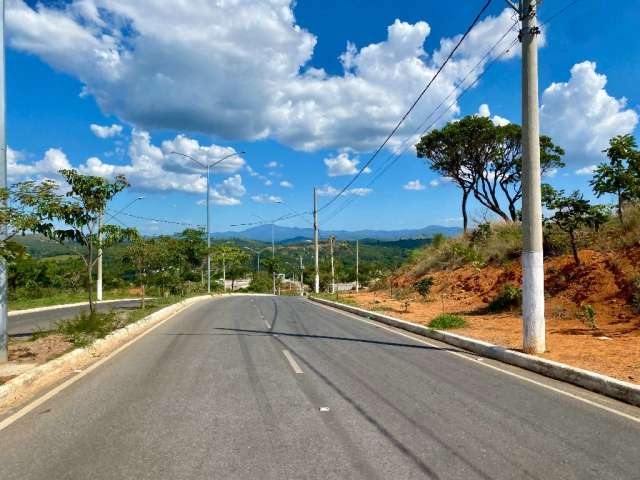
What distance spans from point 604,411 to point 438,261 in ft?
91.9

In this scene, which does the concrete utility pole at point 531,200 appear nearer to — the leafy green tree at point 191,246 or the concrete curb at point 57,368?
the concrete curb at point 57,368

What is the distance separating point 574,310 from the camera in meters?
15.4

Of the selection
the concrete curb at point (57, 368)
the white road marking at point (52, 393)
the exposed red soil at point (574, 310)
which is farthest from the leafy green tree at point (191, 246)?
the white road marking at point (52, 393)

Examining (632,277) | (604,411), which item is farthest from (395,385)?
(632,277)

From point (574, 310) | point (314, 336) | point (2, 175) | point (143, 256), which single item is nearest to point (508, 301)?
point (574, 310)

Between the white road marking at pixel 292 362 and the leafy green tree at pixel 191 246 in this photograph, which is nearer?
the white road marking at pixel 292 362

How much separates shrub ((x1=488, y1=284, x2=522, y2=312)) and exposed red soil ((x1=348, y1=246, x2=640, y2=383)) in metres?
0.45

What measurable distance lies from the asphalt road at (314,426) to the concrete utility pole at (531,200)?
53.2 inches

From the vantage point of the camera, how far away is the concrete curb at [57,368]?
7035mm

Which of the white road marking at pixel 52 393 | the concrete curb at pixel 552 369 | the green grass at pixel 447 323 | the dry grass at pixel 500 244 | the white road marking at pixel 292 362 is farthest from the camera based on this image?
the dry grass at pixel 500 244

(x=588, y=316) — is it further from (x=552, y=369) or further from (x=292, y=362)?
(x=292, y=362)

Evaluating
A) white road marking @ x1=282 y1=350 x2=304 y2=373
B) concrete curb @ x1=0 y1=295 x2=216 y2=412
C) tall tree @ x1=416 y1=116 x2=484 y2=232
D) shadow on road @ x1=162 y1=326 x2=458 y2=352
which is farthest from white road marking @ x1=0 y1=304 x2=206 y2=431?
tall tree @ x1=416 y1=116 x2=484 y2=232

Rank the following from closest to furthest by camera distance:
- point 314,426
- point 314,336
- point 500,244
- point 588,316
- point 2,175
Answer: point 314,426 < point 2,175 < point 588,316 < point 314,336 < point 500,244

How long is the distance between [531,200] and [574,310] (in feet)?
23.2
